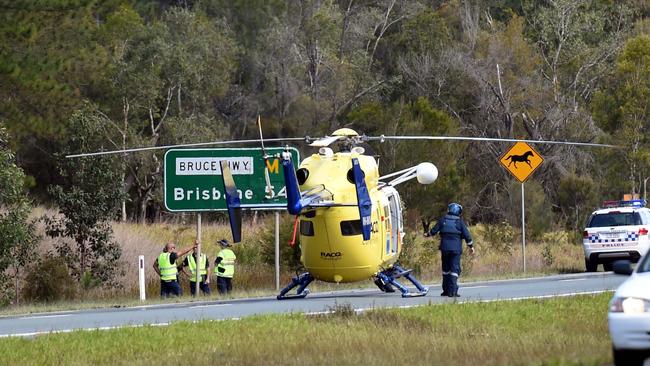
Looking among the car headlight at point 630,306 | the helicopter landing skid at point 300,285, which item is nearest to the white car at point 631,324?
the car headlight at point 630,306

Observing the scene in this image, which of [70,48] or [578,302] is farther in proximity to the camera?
[70,48]

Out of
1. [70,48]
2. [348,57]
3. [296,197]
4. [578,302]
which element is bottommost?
[578,302]

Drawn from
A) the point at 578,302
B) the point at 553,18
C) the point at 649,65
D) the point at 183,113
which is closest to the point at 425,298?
the point at 578,302

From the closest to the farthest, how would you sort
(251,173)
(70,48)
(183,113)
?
1. (70,48)
2. (251,173)
3. (183,113)

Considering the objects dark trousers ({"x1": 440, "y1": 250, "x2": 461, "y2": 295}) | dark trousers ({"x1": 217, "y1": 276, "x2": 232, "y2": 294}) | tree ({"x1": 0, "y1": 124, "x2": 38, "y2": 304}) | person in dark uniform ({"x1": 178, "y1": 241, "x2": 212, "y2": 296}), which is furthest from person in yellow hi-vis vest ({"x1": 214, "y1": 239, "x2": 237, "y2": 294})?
dark trousers ({"x1": 440, "y1": 250, "x2": 461, "y2": 295})

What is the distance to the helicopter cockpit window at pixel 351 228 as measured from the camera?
2156 cm

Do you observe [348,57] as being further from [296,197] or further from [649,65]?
[296,197]

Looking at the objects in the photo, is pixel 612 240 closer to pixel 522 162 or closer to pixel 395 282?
pixel 522 162

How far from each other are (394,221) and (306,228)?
6.93ft

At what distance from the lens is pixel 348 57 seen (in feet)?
212

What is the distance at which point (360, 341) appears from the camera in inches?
596

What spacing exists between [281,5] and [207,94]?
38.7 feet

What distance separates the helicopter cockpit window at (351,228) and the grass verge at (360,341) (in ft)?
9.86

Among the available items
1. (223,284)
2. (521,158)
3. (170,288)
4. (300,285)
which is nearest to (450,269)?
(300,285)
